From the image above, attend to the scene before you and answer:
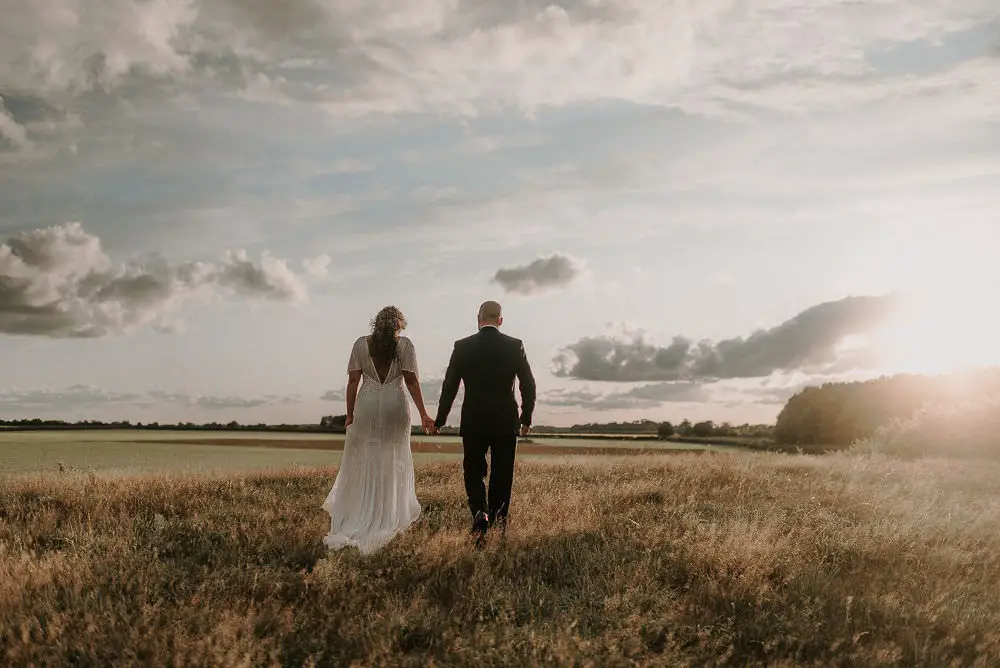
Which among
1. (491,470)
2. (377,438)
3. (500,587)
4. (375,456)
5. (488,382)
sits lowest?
Answer: (500,587)

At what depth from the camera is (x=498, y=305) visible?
Answer: 983 cm

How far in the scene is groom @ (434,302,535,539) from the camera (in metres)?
9.52

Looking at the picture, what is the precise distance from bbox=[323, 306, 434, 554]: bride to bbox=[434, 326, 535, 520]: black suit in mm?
516

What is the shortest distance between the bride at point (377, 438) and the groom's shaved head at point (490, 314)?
39.0 inches

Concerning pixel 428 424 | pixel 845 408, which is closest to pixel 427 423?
pixel 428 424

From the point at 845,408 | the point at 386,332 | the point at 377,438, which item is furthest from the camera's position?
the point at 845,408

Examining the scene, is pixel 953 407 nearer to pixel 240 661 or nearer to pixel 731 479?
pixel 731 479

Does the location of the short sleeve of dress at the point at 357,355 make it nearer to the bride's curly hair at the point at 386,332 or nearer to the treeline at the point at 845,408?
the bride's curly hair at the point at 386,332

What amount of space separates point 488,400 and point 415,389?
960mm

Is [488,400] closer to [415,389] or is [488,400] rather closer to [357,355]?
[415,389]

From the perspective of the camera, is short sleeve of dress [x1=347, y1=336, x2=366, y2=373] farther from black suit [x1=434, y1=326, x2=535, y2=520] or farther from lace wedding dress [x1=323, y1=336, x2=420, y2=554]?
black suit [x1=434, y1=326, x2=535, y2=520]

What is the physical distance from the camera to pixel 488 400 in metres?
9.53

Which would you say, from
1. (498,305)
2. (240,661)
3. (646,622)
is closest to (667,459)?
(498,305)

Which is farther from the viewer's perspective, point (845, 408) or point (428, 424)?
Result: point (845, 408)
